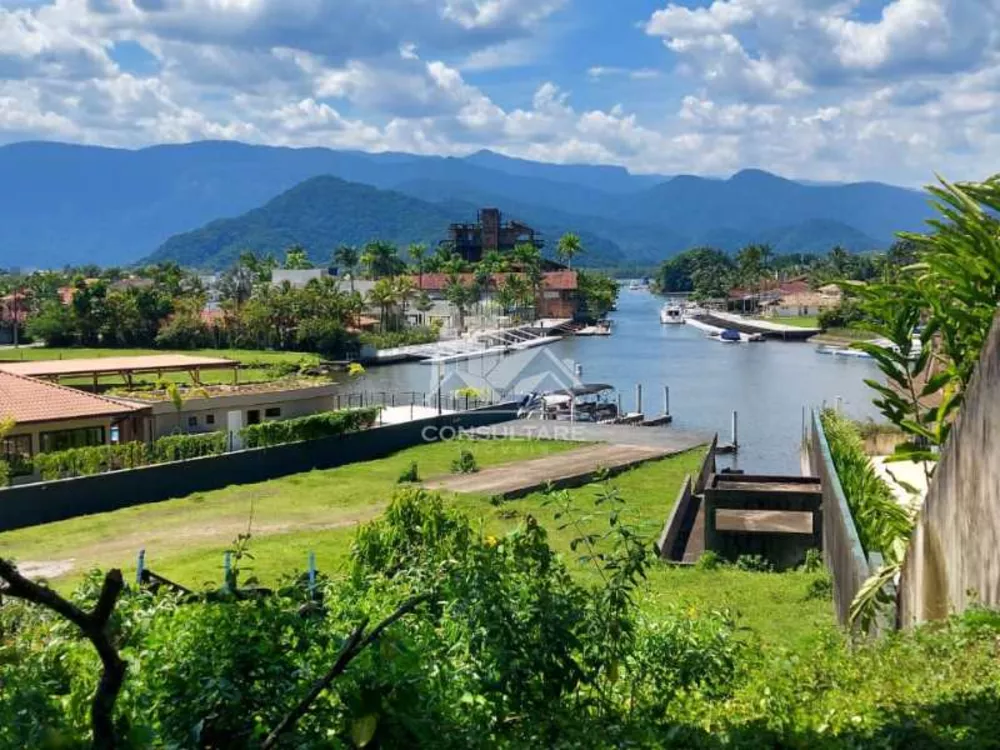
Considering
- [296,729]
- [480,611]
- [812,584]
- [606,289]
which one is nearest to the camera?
[296,729]

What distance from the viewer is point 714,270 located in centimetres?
17625

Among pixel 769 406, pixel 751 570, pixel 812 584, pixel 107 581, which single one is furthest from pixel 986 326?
pixel 769 406

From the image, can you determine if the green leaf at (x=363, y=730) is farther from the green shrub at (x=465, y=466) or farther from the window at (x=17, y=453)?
the green shrub at (x=465, y=466)

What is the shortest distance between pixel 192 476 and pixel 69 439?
3547mm

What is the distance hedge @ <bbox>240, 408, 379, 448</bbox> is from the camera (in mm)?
29188

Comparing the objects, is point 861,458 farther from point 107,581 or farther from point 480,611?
point 107,581

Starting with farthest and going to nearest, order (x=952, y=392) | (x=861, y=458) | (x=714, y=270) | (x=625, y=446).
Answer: (x=714, y=270) → (x=625, y=446) → (x=861, y=458) → (x=952, y=392)

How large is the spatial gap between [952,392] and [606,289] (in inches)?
4933

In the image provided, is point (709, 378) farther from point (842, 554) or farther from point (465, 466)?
point (842, 554)

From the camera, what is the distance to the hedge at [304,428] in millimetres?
29188

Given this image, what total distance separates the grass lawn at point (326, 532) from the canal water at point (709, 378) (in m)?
12.1

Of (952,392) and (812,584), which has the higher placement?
(952,392)

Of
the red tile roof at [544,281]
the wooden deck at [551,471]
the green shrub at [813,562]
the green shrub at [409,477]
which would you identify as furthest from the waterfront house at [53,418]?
the red tile roof at [544,281]

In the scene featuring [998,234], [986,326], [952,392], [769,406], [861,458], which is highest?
[998,234]
